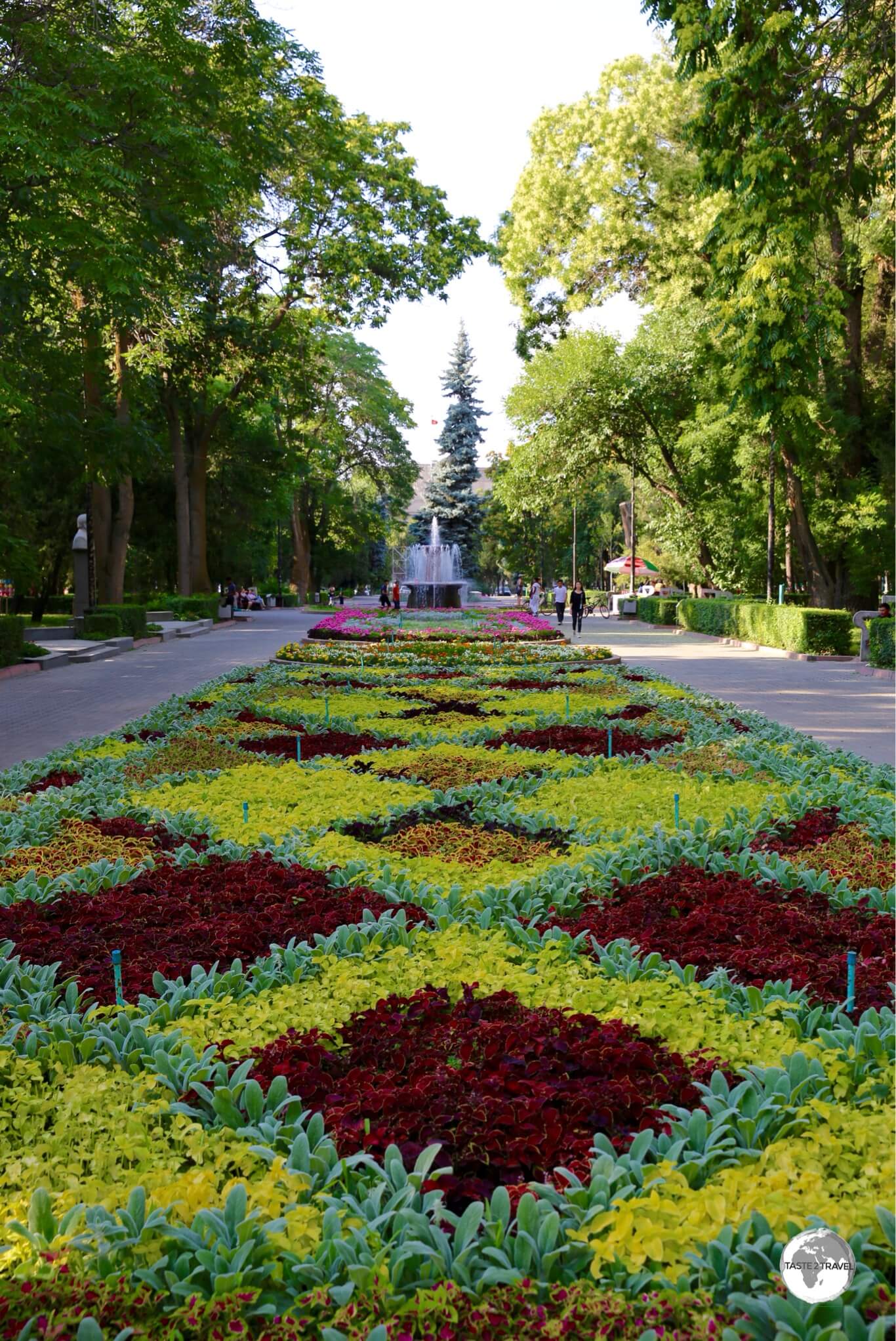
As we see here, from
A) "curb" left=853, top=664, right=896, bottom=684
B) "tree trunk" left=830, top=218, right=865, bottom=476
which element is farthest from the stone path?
"tree trunk" left=830, top=218, right=865, bottom=476

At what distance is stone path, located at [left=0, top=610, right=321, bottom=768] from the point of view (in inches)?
485

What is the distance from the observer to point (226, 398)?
1320 inches

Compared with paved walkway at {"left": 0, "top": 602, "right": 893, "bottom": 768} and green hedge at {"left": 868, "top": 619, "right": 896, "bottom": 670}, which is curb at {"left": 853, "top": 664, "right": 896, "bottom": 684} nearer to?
green hedge at {"left": 868, "top": 619, "right": 896, "bottom": 670}

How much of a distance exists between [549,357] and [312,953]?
119 ft

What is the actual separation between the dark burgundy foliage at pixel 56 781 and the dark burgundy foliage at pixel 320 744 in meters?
1.53

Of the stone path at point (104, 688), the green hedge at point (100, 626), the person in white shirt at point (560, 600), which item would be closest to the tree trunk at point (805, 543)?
the person in white shirt at point (560, 600)

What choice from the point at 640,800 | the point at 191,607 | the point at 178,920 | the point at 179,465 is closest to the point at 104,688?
the point at 640,800

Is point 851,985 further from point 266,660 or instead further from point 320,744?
point 266,660

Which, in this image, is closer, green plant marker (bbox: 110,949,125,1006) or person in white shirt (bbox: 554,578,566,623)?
green plant marker (bbox: 110,949,125,1006)

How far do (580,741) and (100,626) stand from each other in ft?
62.2

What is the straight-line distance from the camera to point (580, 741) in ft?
32.8

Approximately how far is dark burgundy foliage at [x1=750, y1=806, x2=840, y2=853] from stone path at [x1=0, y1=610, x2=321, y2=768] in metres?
6.89

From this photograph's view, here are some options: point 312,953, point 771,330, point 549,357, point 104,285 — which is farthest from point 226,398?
point 312,953

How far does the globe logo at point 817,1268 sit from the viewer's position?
7.47 feet
